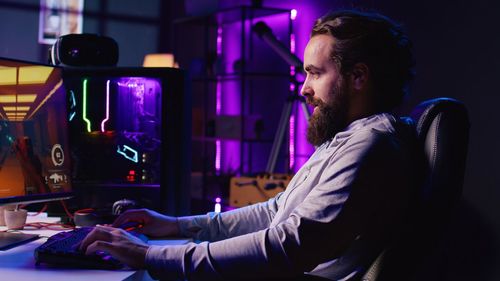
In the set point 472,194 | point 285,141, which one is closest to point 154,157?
point 472,194

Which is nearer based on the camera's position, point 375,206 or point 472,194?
point 375,206

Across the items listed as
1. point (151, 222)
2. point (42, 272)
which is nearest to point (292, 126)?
point (151, 222)

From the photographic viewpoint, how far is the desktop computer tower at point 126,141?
6.62 feet

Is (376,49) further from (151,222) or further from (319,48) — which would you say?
(151,222)

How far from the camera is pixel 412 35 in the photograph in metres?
3.85

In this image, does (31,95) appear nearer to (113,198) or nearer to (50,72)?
(50,72)

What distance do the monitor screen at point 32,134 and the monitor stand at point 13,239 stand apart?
0.10 m

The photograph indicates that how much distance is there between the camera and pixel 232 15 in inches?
207

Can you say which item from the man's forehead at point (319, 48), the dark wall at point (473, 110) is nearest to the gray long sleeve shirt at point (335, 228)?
the man's forehead at point (319, 48)

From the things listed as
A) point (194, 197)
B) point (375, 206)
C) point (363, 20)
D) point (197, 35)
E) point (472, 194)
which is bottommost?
point (194, 197)

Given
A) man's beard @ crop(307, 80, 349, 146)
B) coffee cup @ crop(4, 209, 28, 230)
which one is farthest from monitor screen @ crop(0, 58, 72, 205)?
man's beard @ crop(307, 80, 349, 146)

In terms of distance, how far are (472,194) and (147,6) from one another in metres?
3.95

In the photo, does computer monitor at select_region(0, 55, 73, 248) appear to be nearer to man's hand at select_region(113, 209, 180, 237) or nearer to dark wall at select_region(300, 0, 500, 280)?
man's hand at select_region(113, 209, 180, 237)

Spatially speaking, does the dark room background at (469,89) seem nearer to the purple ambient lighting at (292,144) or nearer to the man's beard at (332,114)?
the purple ambient lighting at (292,144)
